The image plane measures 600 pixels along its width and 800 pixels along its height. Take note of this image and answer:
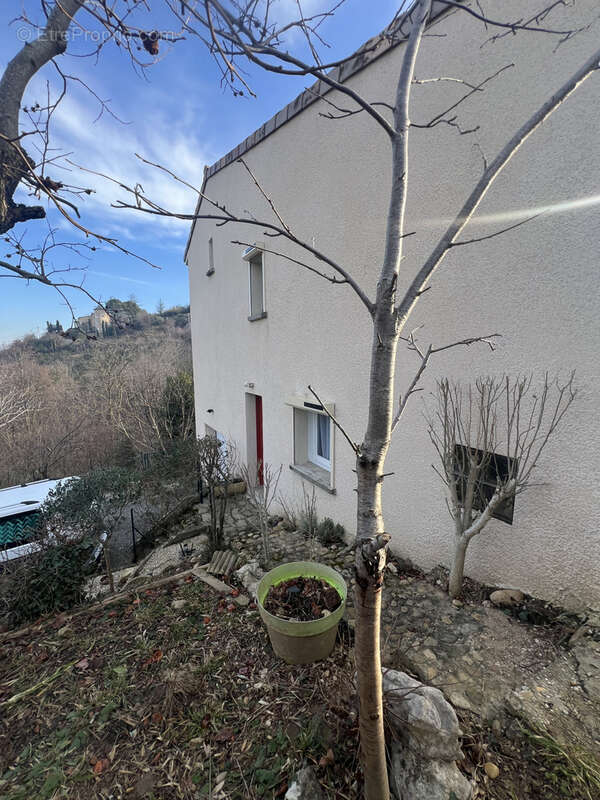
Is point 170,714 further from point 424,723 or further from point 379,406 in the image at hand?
point 379,406

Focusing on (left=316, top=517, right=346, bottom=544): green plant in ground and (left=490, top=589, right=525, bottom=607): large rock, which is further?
(left=316, top=517, right=346, bottom=544): green plant in ground

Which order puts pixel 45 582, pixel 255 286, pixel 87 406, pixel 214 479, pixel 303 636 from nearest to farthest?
1. pixel 303 636
2. pixel 45 582
3. pixel 214 479
4. pixel 255 286
5. pixel 87 406

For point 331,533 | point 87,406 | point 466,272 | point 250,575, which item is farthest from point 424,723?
point 87,406

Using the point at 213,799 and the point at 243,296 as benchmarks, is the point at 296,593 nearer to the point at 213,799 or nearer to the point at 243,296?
the point at 213,799

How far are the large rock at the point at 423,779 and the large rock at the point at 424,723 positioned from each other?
36mm

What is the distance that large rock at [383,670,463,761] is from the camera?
1.97m

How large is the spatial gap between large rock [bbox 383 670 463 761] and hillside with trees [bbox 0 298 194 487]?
38.4 ft

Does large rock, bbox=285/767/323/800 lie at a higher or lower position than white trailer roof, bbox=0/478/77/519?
higher

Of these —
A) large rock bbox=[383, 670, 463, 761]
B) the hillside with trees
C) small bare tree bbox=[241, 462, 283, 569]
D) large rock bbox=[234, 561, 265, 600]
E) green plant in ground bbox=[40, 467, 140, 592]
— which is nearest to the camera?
large rock bbox=[383, 670, 463, 761]

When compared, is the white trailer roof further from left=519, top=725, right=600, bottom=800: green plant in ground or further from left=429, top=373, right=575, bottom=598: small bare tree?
left=519, top=725, right=600, bottom=800: green plant in ground

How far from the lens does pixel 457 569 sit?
11.4ft

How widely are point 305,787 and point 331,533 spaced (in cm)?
335

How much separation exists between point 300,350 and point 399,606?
3962mm

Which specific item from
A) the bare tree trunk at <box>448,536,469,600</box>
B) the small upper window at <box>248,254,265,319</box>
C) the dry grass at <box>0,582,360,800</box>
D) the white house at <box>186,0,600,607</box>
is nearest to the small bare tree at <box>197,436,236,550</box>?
the white house at <box>186,0,600,607</box>
